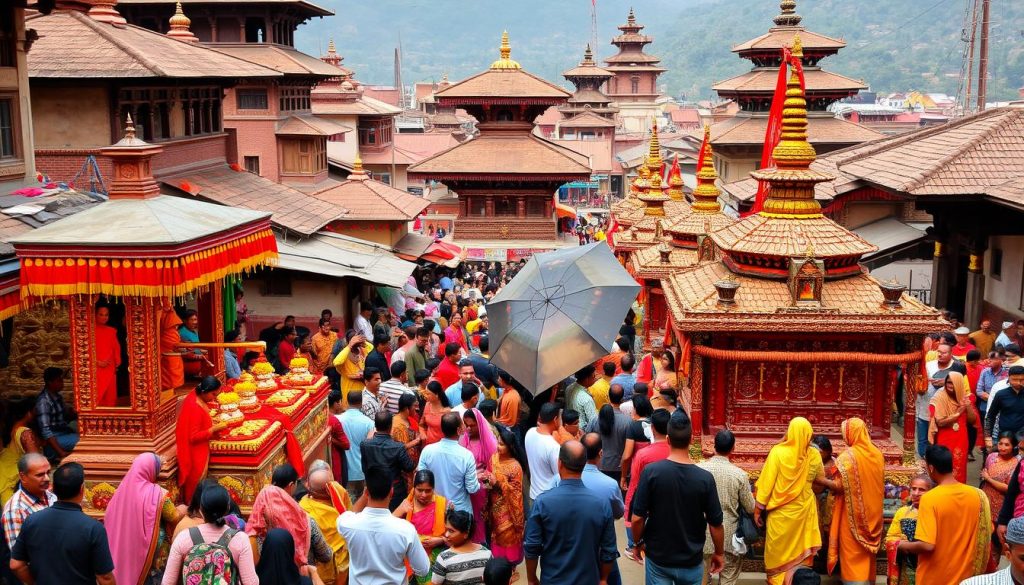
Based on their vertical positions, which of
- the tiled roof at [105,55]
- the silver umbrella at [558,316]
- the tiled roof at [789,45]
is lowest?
the silver umbrella at [558,316]

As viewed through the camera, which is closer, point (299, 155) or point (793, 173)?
point (793, 173)

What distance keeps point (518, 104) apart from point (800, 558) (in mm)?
26733

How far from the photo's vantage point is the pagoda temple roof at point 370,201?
→ 81.1 feet

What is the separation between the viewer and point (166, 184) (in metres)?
17.7

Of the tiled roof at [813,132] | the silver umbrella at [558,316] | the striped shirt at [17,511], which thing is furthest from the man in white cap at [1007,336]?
the tiled roof at [813,132]

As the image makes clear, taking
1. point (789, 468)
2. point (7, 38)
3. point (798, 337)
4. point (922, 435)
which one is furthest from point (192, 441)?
point (922, 435)

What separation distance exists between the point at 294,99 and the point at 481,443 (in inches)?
990

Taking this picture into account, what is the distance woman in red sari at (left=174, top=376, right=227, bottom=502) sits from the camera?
9.39 m

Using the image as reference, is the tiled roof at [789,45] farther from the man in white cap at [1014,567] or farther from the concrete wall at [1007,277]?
the man in white cap at [1014,567]

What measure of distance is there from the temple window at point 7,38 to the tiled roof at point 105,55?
1.94 meters

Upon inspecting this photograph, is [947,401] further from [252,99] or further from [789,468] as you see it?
[252,99]

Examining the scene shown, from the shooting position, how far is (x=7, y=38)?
45.2 feet

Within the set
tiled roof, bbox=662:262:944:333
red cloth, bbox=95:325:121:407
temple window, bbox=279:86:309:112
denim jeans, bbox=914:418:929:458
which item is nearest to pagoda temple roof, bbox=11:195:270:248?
red cloth, bbox=95:325:121:407

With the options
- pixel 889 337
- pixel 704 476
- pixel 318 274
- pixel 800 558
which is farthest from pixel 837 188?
pixel 704 476
